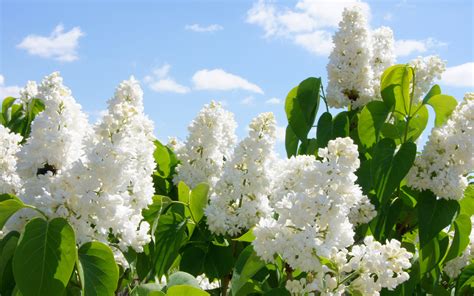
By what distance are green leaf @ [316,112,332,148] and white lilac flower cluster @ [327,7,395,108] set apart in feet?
0.62

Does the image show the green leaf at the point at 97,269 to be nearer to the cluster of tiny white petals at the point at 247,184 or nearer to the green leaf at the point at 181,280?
the green leaf at the point at 181,280

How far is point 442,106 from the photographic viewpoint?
103 inches

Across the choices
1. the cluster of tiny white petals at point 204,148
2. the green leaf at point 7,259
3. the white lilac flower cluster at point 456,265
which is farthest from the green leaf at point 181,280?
the white lilac flower cluster at point 456,265

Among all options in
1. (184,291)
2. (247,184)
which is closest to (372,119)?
(247,184)

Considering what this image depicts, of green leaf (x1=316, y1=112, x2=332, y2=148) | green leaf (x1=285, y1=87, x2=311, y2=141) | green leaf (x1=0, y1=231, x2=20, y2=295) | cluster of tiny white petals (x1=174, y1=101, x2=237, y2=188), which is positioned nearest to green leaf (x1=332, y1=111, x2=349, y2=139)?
green leaf (x1=316, y1=112, x2=332, y2=148)

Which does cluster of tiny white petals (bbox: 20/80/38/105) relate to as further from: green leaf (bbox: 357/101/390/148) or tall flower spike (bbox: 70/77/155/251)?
green leaf (bbox: 357/101/390/148)

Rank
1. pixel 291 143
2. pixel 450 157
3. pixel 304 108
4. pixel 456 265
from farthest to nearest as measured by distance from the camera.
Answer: pixel 291 143 → pixel 456 265 → pixel 304 108 → pixel 450 157

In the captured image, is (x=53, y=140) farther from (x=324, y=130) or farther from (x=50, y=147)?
(x=324, y=130)

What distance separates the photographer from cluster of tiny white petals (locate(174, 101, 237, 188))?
2.75 metres

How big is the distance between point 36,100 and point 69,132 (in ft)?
3.72

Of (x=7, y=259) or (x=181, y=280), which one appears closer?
(x=7, y=259)

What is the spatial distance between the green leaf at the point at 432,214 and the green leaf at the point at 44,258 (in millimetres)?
1420

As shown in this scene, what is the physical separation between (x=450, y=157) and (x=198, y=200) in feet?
3.33

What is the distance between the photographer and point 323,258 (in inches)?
65.6
